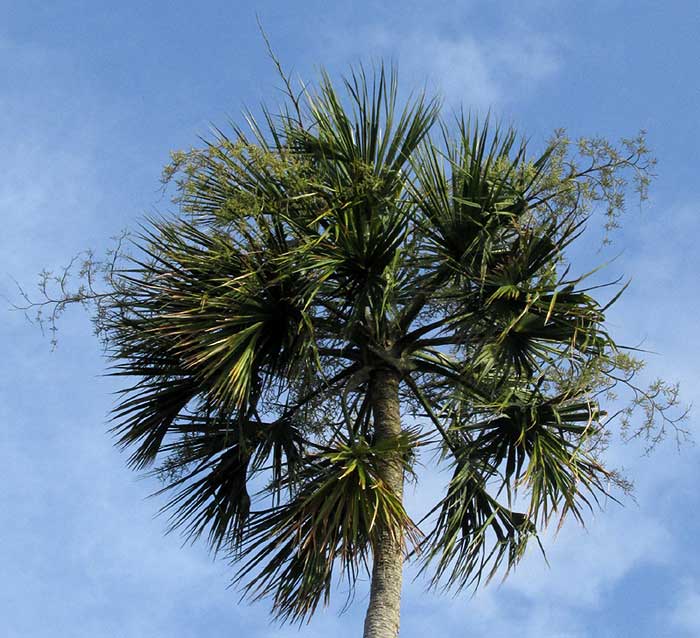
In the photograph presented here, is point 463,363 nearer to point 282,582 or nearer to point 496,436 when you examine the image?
point 496,436

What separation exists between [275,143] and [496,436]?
3.06m

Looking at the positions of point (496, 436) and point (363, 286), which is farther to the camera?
point (496, 436)

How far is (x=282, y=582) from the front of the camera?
962 cm

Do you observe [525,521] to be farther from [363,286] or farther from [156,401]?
[156,401]

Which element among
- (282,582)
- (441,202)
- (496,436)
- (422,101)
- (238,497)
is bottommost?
(282,582)

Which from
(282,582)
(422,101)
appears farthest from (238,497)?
(422,101)

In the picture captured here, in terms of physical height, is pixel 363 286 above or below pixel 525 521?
above

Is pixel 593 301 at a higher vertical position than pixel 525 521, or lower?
higher

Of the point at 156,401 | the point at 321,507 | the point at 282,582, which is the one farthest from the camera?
the point at 156,401

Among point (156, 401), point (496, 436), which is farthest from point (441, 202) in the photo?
point (156, 401)

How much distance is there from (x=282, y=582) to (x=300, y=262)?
8.44 feet

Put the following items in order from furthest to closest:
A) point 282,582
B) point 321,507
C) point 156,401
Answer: point 156,401 → point 282,582 → point 321,507

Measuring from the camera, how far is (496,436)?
10.1 metres

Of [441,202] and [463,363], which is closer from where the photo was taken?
[441,202]
